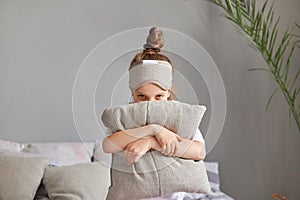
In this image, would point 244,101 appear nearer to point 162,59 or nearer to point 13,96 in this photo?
point 13,96

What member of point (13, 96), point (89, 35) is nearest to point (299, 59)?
point (89, 35)

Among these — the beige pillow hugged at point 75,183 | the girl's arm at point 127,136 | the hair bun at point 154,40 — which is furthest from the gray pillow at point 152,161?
the beige pillow hugged at point 75,183

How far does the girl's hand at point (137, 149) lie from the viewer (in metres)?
1.01

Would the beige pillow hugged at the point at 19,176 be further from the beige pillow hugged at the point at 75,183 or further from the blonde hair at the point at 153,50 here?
the blonde hair at the point at 153,50

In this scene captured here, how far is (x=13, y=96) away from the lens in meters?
2.51

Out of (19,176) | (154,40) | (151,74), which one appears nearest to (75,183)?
(19,176)

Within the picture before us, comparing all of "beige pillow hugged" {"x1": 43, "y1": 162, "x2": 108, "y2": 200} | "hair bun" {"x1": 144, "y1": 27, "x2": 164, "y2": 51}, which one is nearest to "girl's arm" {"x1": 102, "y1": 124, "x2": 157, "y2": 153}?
"hair bun" {"x1": 144, "y1": 27, "x2": 164, "y2": 51}

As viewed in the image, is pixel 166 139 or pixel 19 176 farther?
pixel 19 176

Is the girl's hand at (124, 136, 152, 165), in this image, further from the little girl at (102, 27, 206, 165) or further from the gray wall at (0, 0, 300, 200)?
the gray wall at (0, 0, 300, 200)

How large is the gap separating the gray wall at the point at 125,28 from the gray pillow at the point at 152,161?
1.41 m

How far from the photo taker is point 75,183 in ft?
6.30

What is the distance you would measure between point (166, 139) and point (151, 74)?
149 mm

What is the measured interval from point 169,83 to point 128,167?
8.5 inches

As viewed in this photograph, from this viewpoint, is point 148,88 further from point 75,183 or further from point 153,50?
point 75,183
